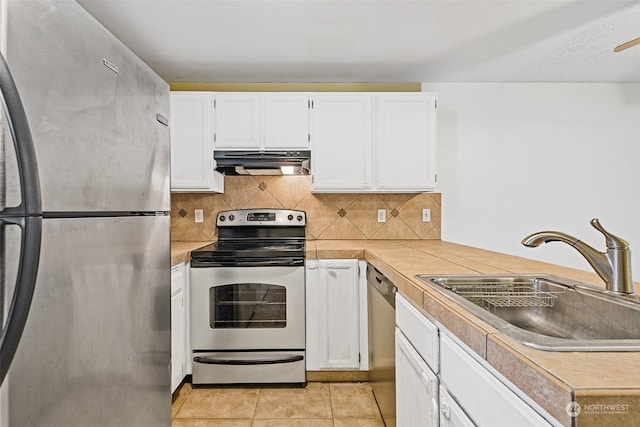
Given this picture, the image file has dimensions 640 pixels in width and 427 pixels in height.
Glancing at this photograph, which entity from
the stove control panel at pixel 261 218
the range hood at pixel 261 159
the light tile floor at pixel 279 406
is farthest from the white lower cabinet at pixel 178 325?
the range hood at pixel 261 159

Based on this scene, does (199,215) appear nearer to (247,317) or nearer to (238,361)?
(247,317)

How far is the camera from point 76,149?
2.93 feet

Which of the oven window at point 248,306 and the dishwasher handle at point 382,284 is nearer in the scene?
the dishwasher handle at point 382,284

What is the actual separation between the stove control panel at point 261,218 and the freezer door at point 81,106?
1.72 m

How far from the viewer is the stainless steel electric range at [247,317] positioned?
241 cm

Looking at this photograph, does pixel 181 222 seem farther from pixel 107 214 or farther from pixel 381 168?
pixel 107 214

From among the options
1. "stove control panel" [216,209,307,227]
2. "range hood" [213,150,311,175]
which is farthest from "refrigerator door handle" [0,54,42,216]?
"stove control panel" [216,209,307,227]

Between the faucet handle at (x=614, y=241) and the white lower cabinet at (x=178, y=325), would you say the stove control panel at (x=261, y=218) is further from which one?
the faucet handle at (x=614, y=241)

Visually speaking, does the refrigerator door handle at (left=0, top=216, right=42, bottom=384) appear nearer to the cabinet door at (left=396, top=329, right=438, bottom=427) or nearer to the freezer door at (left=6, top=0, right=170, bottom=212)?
the freezer door at (left=6, top=0, right=170, bottom=212)

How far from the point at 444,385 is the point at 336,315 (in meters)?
1.48

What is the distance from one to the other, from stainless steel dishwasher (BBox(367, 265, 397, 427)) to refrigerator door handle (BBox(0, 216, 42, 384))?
51.1 inches

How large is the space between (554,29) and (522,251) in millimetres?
1700

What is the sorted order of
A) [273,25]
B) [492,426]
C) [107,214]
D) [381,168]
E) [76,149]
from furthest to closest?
[381,168]
[273,25]
[107,214]
[76,149]
[492,426]

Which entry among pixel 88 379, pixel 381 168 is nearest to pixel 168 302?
pixel 88 379
